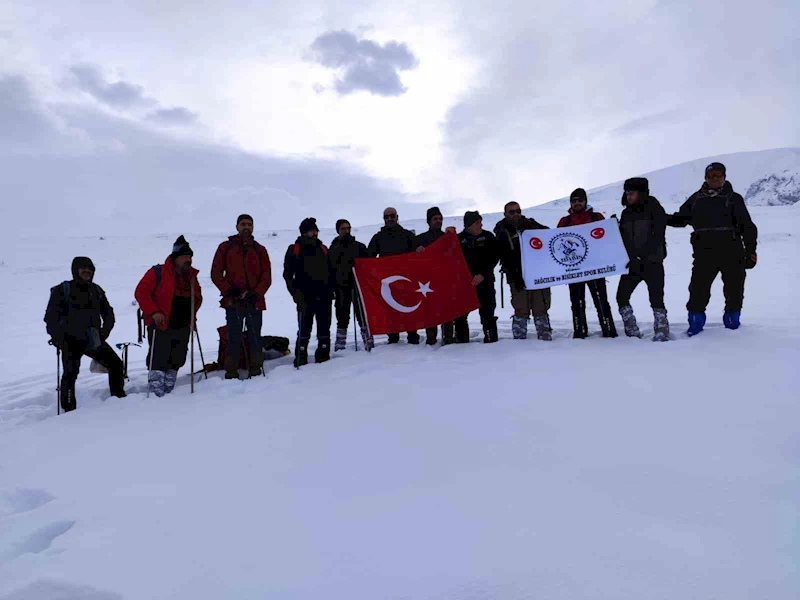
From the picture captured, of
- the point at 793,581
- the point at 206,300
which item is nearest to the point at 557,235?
the point at 793,581

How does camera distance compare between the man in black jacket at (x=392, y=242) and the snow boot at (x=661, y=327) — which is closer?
the snow boot at (x=661, y=327)

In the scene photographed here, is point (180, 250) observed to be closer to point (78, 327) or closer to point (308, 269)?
point (78, 327)

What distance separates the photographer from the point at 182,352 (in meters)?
6.82

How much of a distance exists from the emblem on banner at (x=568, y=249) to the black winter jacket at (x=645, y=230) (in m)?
0.57

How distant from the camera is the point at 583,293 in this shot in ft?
23.9

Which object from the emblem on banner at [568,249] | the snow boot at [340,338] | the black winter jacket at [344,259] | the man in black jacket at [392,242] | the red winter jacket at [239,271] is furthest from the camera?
the man in black jacket at [392,242]

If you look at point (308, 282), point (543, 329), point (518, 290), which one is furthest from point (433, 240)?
point (543, 329)

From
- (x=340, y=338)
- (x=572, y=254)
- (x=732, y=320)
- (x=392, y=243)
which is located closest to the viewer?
(x=732, y=320)

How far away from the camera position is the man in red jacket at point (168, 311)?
6.55m

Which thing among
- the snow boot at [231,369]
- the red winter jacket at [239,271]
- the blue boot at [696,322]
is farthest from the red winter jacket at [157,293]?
the blue boot at [696,322]

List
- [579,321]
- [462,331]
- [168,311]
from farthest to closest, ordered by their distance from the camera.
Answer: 1. [462,331]
2. [579,321]
3. [168,311]

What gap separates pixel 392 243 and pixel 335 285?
1.20 metres

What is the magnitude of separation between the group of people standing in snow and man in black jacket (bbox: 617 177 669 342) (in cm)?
1

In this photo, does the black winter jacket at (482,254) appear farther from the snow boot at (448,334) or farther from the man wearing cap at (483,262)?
the snow boot at (448,334)
